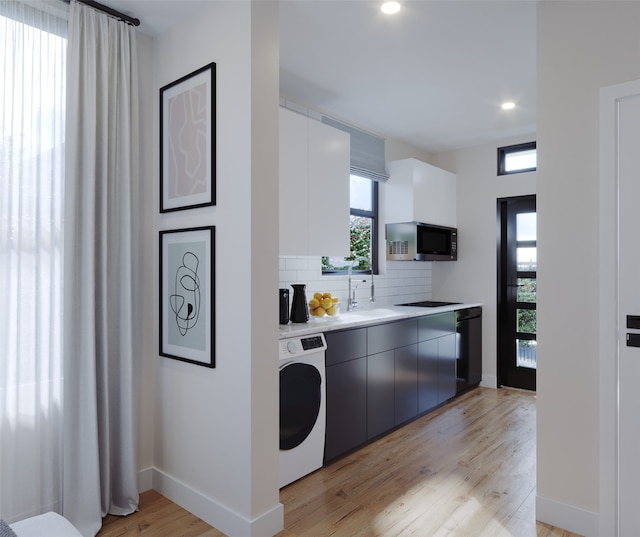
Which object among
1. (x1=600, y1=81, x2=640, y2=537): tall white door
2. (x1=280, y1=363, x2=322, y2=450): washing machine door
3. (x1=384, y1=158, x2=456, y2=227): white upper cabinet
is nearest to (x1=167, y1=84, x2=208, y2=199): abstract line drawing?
(x1=280, y1=363, x2=322, y2=450): washing machine door

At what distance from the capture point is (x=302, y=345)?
271cm

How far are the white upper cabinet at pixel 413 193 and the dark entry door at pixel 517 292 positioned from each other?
728 mm

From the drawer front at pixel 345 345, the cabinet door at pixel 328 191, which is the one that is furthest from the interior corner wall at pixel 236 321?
the cabinet door at pixel 328 191

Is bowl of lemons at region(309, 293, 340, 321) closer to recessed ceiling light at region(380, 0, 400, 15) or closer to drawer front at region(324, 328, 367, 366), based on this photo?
drawer front at region(324, 328, 367, 366)

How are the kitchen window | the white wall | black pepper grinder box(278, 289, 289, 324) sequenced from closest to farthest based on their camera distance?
black pepper grinder box(278, 289, 289, 324)
the kitchen window
the white wall

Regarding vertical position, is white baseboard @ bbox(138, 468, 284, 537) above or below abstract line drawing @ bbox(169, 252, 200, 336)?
below

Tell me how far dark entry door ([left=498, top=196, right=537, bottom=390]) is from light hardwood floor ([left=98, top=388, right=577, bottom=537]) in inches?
48.6

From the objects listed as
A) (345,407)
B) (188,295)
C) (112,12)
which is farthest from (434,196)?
(112,12)

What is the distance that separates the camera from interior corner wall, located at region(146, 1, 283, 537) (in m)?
2.17

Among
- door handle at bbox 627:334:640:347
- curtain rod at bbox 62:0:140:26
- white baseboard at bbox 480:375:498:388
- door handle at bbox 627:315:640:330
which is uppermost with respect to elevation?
curtain rod at bbox 62:0:140:26

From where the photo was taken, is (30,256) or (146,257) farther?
(146,257)

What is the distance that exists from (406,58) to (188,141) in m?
1.52

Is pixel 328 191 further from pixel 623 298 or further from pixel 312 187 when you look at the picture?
pixel 623 298

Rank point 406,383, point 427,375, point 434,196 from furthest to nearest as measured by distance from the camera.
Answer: point 434,196
point 427,375
point 406,383
